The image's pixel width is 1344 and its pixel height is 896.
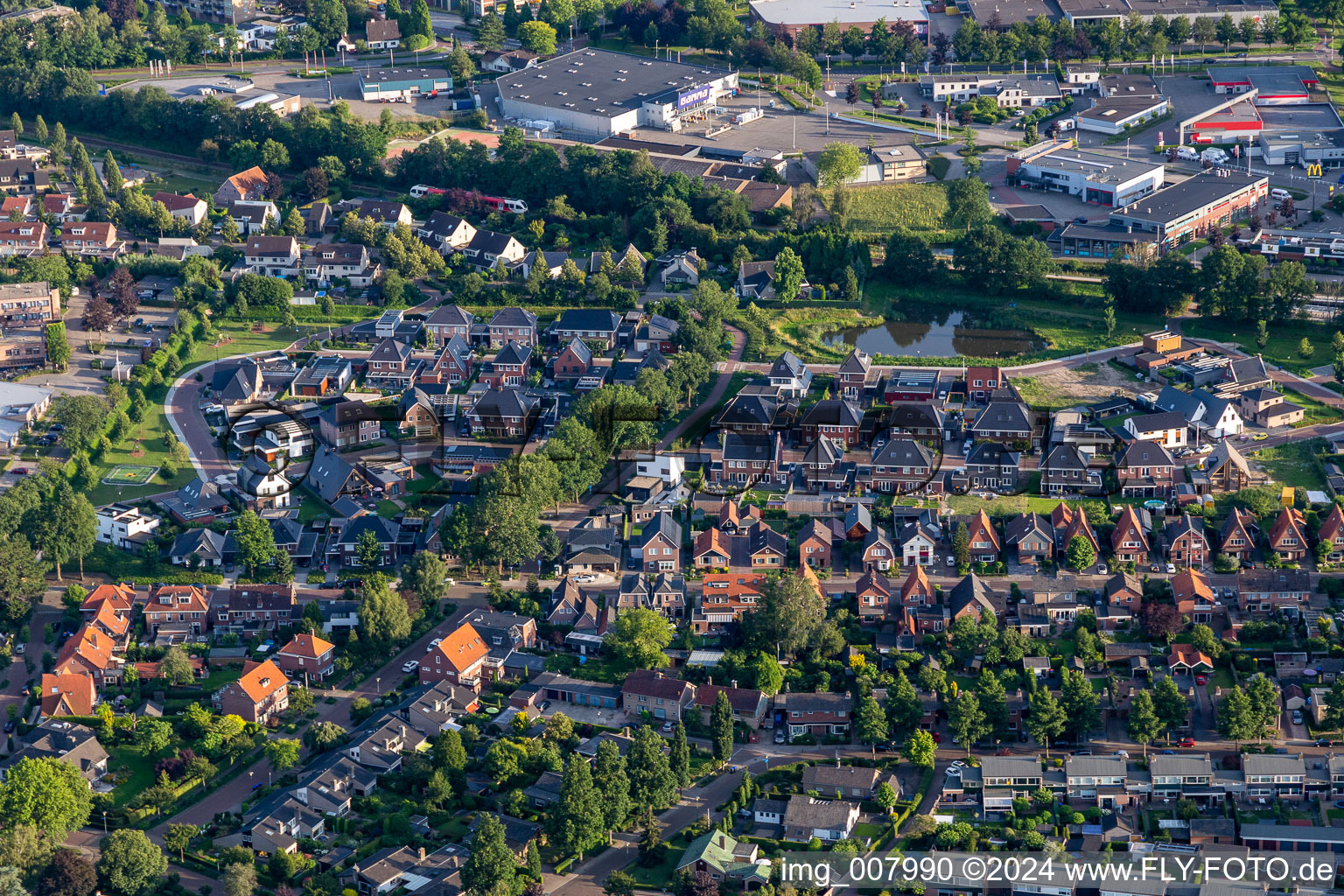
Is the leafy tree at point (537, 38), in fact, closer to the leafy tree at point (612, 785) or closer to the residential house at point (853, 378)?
the residential house at point (853, 378)

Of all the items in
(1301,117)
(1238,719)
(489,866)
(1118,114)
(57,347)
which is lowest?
(489,866)

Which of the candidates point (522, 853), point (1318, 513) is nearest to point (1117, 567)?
point (1318, 513)

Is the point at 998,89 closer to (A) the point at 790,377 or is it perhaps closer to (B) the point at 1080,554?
(A) the point at 790,377

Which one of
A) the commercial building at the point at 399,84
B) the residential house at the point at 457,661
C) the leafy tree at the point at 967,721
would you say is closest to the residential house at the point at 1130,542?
the leafy tree at the point at 967,721

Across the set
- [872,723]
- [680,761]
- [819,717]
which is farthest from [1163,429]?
[680,761]

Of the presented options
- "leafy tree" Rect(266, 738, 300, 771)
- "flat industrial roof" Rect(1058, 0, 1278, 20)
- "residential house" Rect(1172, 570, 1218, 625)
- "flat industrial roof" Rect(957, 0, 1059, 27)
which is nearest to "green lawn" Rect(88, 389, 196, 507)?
"leafy tree" Rect(266, 738, 300, 771)

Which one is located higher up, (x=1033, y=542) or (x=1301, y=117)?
(x=1301, y=117)

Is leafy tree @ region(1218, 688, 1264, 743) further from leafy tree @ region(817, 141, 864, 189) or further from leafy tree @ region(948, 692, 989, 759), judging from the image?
leafy tree @ region(817, 141, 864, 189)
